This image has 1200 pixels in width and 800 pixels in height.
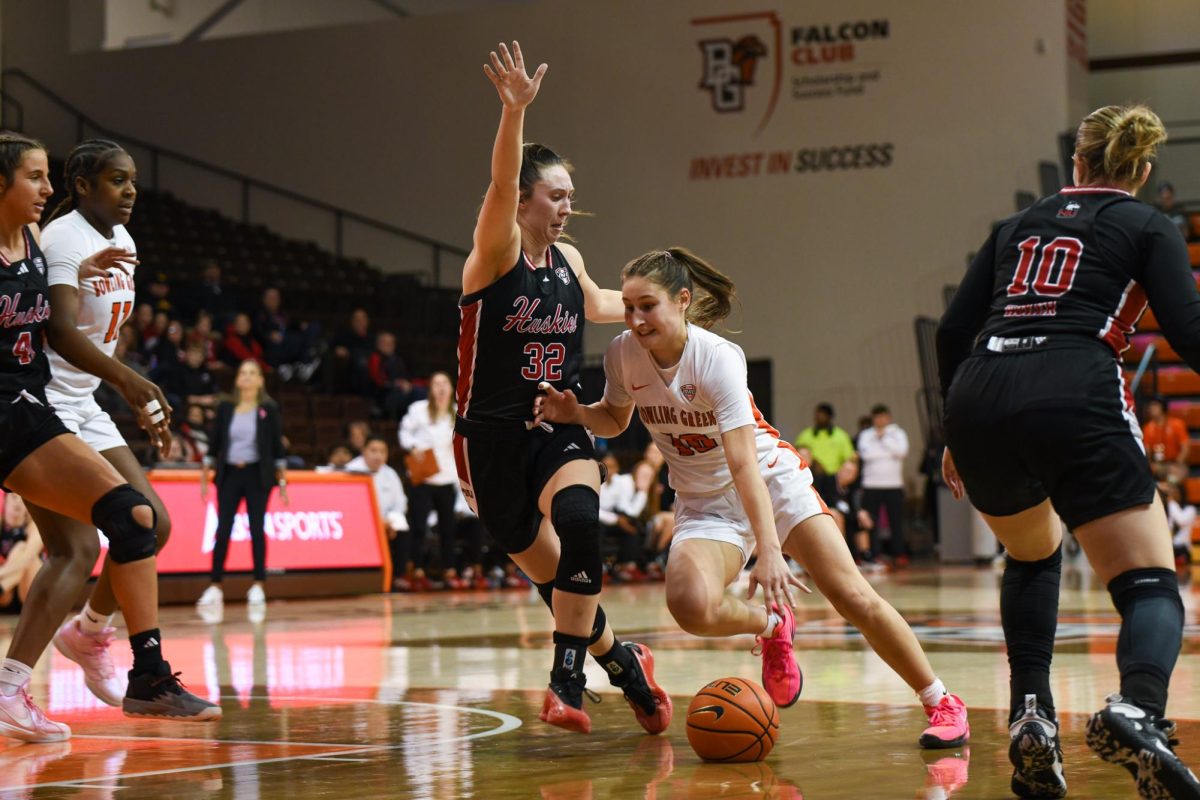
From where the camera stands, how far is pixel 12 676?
16.6ft

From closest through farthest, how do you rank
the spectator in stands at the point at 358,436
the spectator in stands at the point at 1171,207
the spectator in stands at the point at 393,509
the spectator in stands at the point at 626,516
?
the spectator in stands at the point at 393,509 < the spectator in stands at the point at 358,436 < the spectator in stands at the point at 626,516 < the spectator in stands at the point at 1171,207

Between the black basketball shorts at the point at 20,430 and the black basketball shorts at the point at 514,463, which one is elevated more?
the black basketball shorts at the point at 20,430

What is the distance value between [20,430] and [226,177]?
23464 mm

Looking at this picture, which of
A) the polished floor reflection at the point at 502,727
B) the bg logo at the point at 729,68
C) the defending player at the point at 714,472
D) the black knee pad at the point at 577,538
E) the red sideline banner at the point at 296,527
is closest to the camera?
the polished floor reflection at the point at 502,727

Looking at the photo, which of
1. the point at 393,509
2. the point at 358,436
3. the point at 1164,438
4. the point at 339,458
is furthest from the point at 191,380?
the point at 1164,438

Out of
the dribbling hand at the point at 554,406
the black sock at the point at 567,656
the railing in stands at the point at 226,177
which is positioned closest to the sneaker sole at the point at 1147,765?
the black sock at the point at 567,656

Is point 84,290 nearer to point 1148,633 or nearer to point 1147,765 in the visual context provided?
point 1148,633

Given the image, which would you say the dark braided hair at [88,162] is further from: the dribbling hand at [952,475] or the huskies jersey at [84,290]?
the dribbling hand at [952,475]

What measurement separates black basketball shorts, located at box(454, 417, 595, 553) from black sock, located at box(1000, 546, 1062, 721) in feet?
5.00

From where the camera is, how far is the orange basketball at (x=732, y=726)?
4473mm

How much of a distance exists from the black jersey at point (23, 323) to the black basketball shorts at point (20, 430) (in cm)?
3

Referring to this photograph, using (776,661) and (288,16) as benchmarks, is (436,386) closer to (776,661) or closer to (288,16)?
(776,661)

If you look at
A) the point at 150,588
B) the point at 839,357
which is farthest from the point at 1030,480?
the point at 839,357

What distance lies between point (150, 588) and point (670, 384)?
1.88 metres
